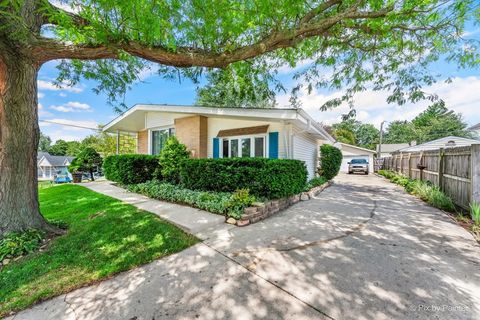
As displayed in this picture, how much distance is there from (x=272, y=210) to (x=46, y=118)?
1301 inches

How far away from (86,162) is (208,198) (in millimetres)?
11707

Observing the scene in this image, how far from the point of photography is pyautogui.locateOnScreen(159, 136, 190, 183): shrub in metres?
8.54

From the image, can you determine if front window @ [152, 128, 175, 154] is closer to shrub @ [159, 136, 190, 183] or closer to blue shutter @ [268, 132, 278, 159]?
shrub @ [159, 136, 190, 183]

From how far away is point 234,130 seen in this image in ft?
30.5

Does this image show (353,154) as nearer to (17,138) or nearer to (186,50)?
(186,50)

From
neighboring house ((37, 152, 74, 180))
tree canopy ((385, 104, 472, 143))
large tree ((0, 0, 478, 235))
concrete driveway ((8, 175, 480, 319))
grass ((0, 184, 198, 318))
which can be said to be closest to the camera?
concrete driveway ((8, 175, 480, 319))

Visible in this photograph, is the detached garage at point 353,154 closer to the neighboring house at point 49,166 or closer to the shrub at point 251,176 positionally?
the shrub at point 251,176

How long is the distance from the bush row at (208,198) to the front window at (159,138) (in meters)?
4.27

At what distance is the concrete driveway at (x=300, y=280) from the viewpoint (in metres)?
2.12

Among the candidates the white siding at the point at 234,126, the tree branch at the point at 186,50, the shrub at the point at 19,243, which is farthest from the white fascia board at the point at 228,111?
the shrub at the point at 19,243

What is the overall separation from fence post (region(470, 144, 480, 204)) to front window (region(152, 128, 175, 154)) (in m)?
12.1

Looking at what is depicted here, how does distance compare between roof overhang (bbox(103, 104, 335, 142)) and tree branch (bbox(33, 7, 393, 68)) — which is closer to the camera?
tree branch (bbox(33, 7, 393, 68))

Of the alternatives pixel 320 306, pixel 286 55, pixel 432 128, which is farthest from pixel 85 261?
pixel 432 128

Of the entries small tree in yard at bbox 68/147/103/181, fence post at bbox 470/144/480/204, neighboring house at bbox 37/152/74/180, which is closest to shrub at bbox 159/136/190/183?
small tree in yard at bbox 68/147/103/181
